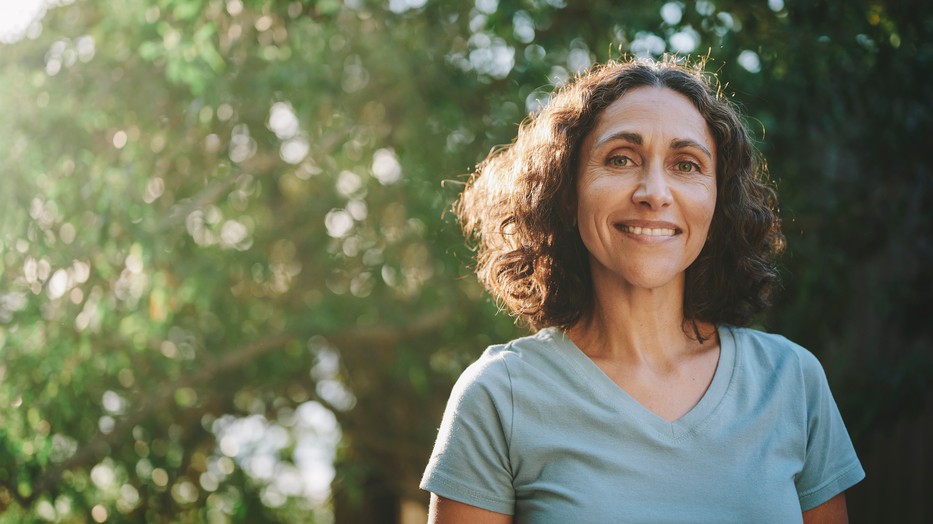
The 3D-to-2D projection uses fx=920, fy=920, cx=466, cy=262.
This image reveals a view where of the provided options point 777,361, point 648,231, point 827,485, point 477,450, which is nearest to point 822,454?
point 827,485

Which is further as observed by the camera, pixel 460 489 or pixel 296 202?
pixel 296 202

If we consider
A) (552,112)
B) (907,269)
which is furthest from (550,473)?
(907,269)

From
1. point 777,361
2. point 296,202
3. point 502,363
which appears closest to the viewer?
point 502,363

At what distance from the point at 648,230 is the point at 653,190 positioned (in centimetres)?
7

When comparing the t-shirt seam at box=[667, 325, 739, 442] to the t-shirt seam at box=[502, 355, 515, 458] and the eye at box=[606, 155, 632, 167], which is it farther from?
the eye at box=[606, 155, 632, 167]

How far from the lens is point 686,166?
5.58ft

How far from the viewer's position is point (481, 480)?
1550 mm

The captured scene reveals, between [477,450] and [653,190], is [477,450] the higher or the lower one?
the lower one

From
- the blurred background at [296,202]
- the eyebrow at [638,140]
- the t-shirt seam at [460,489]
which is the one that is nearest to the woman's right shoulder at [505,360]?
the t-shirt seam at [460,489]

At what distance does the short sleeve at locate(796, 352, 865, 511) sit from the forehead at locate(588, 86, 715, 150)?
1.67 ft

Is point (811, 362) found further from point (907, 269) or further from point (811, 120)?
point (907, 269)

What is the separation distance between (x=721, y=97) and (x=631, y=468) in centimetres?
83

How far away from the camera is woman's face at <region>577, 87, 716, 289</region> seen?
164 cm

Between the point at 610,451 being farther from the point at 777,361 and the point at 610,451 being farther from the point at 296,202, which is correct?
the point at 296,202
